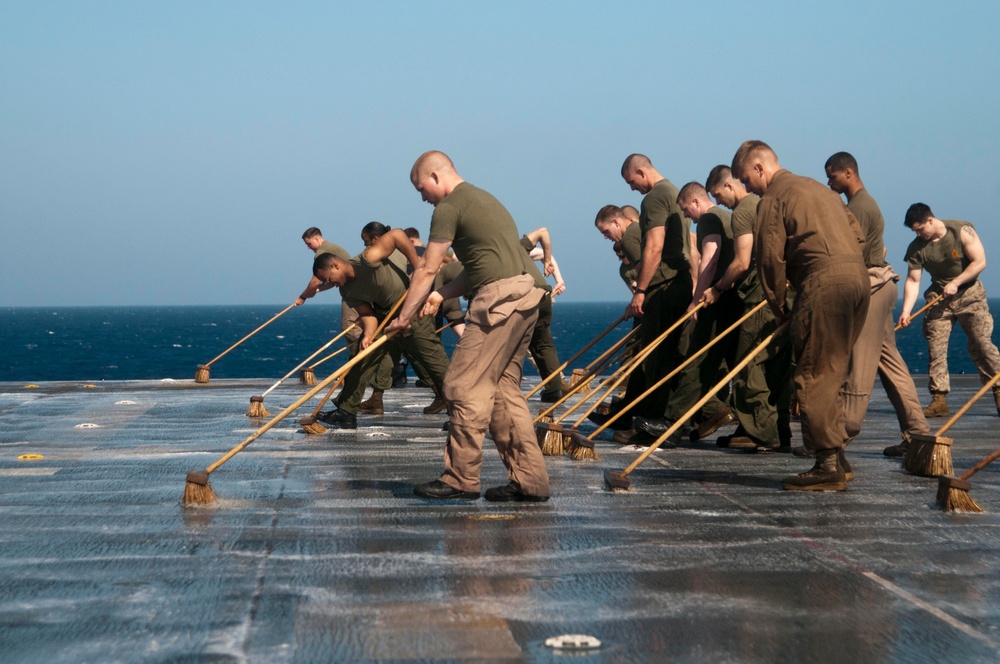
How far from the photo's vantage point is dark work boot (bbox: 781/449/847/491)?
272 inches

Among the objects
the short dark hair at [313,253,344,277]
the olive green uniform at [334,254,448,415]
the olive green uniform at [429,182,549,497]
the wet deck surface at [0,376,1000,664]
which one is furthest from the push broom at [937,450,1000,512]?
the short dark hair at [313,253,344,277]

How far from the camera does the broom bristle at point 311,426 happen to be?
1018 centimetres

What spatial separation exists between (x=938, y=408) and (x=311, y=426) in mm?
5700

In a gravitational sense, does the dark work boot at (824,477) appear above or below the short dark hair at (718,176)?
below

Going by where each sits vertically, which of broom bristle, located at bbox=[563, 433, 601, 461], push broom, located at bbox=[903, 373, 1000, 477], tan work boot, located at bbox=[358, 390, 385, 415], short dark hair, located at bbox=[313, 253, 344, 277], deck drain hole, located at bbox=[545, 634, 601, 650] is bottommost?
tan work boot, located at bbox=[358, 390, 385, 415]

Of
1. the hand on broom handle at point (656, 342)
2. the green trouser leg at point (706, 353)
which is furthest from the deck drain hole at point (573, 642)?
the green trouser leg at point (706, 353)

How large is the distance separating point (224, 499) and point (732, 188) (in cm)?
402

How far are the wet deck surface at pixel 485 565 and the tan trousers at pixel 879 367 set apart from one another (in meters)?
0.37

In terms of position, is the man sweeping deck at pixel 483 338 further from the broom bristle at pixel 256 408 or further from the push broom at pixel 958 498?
the broom bristle at pixel 256 408

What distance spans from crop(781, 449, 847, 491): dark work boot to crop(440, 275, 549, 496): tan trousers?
1431 mm

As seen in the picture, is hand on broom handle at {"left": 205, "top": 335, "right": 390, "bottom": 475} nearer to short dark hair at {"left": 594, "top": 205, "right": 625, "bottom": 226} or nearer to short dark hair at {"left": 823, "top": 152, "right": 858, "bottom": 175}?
short dark hair at {"left": 823, "top": 152, "right": 858, "bottom": 175}

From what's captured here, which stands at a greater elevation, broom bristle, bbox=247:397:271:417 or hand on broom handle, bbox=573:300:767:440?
hand on broom handle, bbox=573:300:767:440

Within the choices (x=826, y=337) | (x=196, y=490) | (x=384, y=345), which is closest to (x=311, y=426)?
(x=384, y=345)

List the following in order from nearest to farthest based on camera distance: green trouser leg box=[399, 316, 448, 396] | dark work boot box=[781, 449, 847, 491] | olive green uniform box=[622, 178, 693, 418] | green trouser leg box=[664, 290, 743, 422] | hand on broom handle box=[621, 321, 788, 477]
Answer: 1. dark work boot box=[781, 449, 847, 491]
2. hand on broom handle box=[621, 321, 788, 477]
3. green trouser leg box=[664, 290, 743, 422]
4. olive green uniform box=[622, 178, 693, 418]
5. green trouser leg box=[399, 316, 448, 396]
